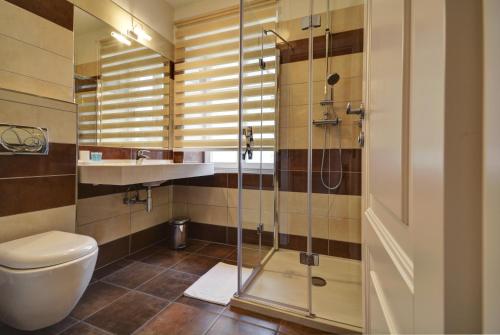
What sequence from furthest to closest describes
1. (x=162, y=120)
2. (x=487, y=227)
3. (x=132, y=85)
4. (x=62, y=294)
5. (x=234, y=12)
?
(x=162, y=120)
(x=234, y=12)
(x=132, y=85)
(x=62, y=294)
(x=487, y=227)

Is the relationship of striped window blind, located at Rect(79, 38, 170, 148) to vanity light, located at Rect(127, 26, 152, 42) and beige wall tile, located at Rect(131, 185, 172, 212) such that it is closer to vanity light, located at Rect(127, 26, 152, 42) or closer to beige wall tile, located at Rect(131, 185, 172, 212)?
vanity light, located at Rect(127, 26, 152, 42)

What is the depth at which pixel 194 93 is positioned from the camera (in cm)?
257

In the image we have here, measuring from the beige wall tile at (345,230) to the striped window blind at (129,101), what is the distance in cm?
203

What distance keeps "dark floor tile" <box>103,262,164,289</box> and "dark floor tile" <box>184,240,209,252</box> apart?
1.48ft

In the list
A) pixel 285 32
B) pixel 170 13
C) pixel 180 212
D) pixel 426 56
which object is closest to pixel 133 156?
pixel 180 212

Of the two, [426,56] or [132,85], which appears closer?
[426,56]

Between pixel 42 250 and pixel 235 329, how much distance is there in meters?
1.09

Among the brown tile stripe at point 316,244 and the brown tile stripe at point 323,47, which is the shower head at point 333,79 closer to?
the brown tile stripe at point 323,47

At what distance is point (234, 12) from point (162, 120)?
1.41 meters

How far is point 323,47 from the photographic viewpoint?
80.0 inches

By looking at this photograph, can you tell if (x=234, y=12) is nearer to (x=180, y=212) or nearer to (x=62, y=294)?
(x=180, y=212)

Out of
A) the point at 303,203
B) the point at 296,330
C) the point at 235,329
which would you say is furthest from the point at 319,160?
the point at 235,329

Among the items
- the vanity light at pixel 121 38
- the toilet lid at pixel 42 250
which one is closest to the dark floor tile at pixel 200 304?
the toilet lid at pixel 42 250

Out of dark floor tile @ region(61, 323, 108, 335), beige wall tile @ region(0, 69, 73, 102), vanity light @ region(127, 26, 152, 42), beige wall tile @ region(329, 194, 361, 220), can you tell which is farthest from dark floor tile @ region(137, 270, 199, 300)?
vanity light @ region(127, 26, 152, 42)
